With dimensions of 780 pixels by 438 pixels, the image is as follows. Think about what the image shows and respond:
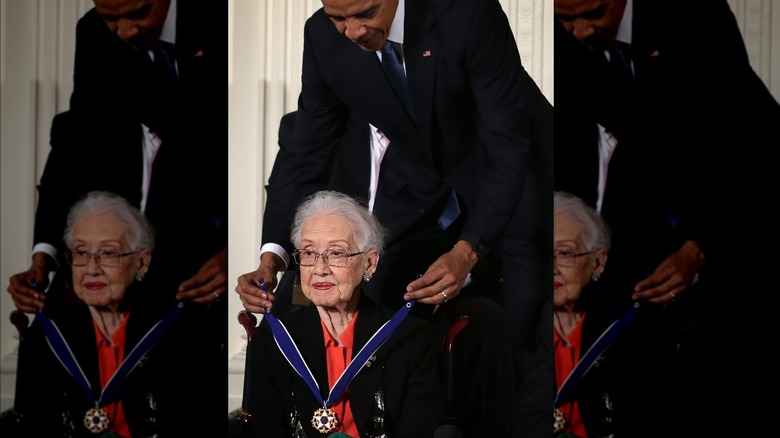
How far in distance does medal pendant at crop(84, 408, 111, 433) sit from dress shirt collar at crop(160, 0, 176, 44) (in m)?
1.57

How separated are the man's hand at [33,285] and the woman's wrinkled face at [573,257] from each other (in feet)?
7.01

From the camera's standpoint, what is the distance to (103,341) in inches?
161

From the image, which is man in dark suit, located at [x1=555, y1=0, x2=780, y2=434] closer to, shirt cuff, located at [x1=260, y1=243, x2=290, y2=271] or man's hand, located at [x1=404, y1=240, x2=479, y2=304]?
man's hand, located at [x1=404, y1=240, x2=479, y2=304]

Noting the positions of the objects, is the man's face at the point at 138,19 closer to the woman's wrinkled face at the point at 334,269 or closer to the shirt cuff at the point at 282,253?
the shirt cuff at the point at 282,253

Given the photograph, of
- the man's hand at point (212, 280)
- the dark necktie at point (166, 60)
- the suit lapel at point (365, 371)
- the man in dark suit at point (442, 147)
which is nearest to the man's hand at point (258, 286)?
the man in dark suit at point (442, 147)

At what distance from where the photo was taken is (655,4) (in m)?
3.95

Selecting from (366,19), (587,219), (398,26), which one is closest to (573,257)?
(587,219)

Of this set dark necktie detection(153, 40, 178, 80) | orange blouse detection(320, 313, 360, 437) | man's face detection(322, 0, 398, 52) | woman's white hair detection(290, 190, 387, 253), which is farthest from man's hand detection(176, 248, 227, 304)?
man's face detection(322, 0, 398, 52)

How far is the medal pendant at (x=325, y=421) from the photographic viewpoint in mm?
3762

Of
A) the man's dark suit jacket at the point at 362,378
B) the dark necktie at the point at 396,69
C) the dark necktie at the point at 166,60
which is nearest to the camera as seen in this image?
the man's dark suit jacket at the point at 362,378

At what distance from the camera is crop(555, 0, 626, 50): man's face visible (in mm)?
3947

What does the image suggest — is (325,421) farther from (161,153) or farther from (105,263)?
(161,153)

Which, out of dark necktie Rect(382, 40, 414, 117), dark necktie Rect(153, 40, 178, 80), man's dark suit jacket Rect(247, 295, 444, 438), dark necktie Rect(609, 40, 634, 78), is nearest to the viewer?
man's dark suit jacket Rect(247, 295, 444, 438)

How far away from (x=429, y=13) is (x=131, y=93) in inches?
51.1
